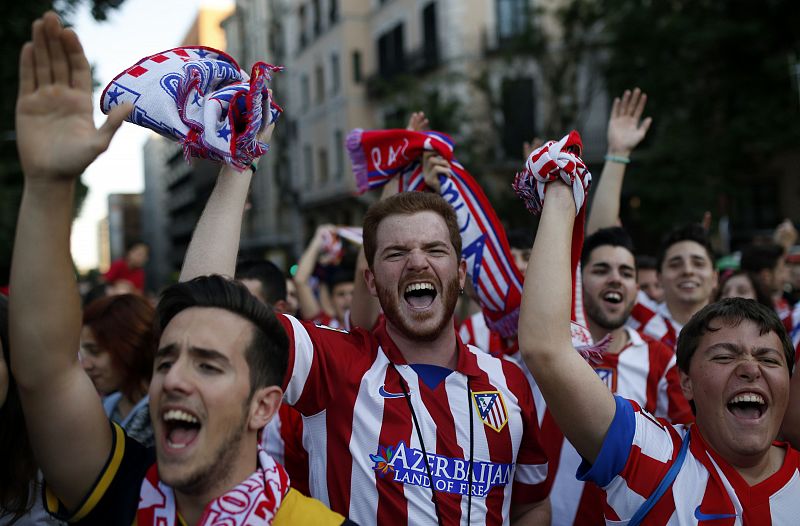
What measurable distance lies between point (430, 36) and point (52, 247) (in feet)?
84.4

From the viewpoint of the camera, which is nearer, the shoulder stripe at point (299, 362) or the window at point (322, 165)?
the shoulder stripe at point (299, 362)

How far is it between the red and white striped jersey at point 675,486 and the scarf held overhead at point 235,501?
990 millimetres

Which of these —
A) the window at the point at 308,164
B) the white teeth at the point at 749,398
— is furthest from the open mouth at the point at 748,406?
the window at the point at 308,164

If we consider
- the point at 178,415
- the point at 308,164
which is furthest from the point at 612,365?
the point at 308,164

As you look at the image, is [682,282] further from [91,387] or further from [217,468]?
[91,387]

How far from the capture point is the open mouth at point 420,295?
9.20 ft

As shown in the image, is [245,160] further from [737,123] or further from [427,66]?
[427,66]

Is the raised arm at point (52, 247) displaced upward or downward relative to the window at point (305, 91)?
downward

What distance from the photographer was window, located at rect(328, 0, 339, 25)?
31469 mm

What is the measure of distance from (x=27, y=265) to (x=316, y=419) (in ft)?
3.70

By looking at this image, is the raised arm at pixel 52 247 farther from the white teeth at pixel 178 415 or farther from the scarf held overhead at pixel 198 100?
the scarf held overhead at pixel 198 100

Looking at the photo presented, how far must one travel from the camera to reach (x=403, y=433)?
264 cm

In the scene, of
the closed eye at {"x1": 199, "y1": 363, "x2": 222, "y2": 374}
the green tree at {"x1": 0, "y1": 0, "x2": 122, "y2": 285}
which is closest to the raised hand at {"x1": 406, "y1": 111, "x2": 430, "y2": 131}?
the closed eye at {"x1": 199, "y1": 363, "x2": 222, "y2": 374}

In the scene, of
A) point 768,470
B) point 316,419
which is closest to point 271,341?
point 316,419
